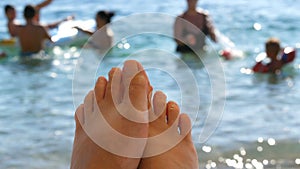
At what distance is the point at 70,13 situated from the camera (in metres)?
9.56

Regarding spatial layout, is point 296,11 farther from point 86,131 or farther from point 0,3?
point 86,131

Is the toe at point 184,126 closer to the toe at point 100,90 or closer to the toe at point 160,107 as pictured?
the toe at point 160,107

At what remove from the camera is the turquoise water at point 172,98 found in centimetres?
347

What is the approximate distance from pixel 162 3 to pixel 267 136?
21.7ft

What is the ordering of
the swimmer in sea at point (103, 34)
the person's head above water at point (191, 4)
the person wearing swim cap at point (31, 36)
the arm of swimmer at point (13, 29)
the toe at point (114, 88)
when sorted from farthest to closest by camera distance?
the arm of swimmer at point (13, 29) → the person wearing swim cap at point (31, 36) → the person's head above water at point (191, 4) → the swimmer in sea at point (103, 34) → the toe at point (114, 88)

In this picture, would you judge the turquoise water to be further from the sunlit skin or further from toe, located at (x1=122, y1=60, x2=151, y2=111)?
toe, located at (x1=122, y1=60, x2=151, y2=111)

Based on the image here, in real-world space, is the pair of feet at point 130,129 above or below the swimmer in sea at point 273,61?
above

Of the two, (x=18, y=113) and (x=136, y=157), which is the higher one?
(x=136, y=157)

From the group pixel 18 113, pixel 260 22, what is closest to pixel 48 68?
pixel 18 113

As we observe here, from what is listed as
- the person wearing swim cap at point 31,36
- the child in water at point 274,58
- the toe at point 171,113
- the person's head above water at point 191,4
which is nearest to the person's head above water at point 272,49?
the child in water at point 274,58

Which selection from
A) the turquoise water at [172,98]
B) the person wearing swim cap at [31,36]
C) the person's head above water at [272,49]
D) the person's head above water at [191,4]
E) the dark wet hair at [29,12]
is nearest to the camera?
the turquoise water at [172,98]

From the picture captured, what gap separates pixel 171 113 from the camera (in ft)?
8.25

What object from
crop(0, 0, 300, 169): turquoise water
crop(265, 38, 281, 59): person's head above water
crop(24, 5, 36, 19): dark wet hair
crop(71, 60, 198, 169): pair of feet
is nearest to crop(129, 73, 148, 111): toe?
crop(71, 60, 198, 169): pair of feet

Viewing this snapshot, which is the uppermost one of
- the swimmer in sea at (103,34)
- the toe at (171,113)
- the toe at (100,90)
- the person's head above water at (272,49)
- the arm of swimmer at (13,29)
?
the toe at (100,90)
